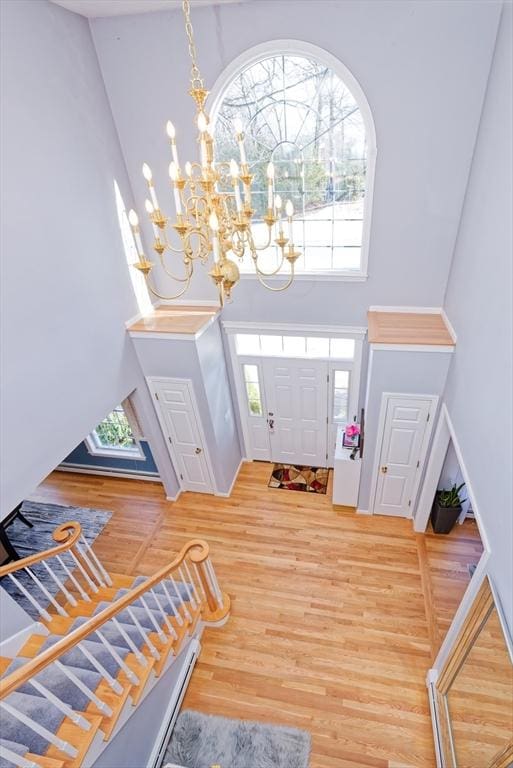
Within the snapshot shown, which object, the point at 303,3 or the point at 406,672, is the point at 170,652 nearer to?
the point at 406,672

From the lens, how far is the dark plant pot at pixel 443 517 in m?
4.54

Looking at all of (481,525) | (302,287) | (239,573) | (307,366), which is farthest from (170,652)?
(302,287)

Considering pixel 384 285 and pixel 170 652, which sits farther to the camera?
pixel 384 285

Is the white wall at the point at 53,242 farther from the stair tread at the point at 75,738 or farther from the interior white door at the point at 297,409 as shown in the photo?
the interior white door at the point at 297,409

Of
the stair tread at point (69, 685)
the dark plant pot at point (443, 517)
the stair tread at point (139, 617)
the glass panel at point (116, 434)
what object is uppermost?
the stair tread at point (69, 685)

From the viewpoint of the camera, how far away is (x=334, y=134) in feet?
12.7

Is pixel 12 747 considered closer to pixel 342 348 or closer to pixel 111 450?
pixel 111 450

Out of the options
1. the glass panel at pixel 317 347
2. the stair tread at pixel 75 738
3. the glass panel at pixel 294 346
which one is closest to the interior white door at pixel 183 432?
the glass panel at pixel 294 346

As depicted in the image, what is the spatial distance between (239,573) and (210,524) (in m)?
0.88

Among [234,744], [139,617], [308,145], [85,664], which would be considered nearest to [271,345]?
[308,145]

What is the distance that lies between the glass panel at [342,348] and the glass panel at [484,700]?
3.12 metres

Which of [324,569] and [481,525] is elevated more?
[481,525]

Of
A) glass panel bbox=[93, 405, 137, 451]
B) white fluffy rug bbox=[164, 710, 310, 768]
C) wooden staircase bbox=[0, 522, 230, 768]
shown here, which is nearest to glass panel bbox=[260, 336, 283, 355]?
glass panel bbox=[93, 405, 137, 451]

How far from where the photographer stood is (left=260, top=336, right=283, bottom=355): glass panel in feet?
16.9
